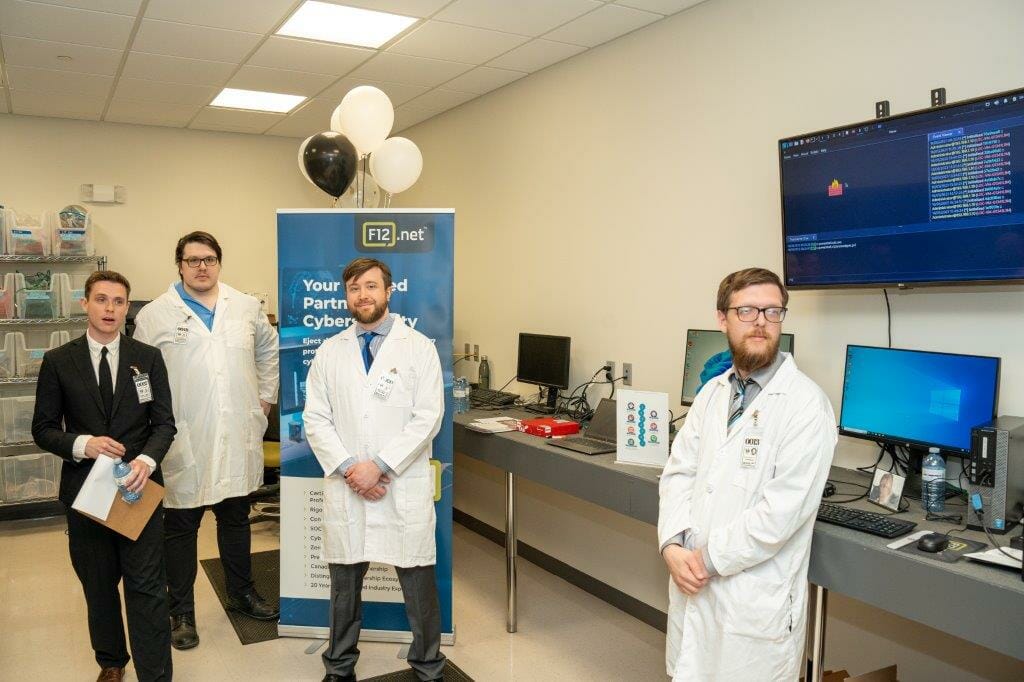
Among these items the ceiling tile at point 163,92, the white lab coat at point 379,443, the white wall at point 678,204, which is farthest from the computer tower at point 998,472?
the ceiling tile at point 163,92

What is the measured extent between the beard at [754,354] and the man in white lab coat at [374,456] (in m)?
1.25

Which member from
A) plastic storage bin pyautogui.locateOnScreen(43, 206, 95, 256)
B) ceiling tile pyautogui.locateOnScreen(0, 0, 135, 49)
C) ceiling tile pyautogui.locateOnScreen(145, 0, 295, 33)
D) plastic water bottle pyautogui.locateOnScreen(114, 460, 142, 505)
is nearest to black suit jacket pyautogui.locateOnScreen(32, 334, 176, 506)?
plastic water bottle pyautogui.locateOnScreen(114, 460, 142, 505)

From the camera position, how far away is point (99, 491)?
2.68 meters

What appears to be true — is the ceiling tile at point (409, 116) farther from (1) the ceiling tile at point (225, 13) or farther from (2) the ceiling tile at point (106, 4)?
(2) the ceiling tile at point (106, 4)

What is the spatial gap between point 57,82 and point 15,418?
2260 mm

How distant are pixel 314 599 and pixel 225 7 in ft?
8.78

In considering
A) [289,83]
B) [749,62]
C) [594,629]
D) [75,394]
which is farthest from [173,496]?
[749,62]

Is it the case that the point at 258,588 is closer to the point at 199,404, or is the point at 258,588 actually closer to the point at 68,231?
the point at 199,404

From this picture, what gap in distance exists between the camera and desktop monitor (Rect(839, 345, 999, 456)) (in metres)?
2.31

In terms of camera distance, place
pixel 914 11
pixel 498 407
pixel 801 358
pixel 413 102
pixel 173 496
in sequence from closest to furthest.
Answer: pixel 914 11 → pixel 801 358 → pixel 173 496 → pixel 498 407 → pixel 413 102

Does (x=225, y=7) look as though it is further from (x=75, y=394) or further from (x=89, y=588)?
(x=89, y=588)

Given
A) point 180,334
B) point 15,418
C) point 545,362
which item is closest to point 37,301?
point 15,418

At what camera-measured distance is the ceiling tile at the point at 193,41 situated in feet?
12.5

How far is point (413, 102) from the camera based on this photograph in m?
5.34
